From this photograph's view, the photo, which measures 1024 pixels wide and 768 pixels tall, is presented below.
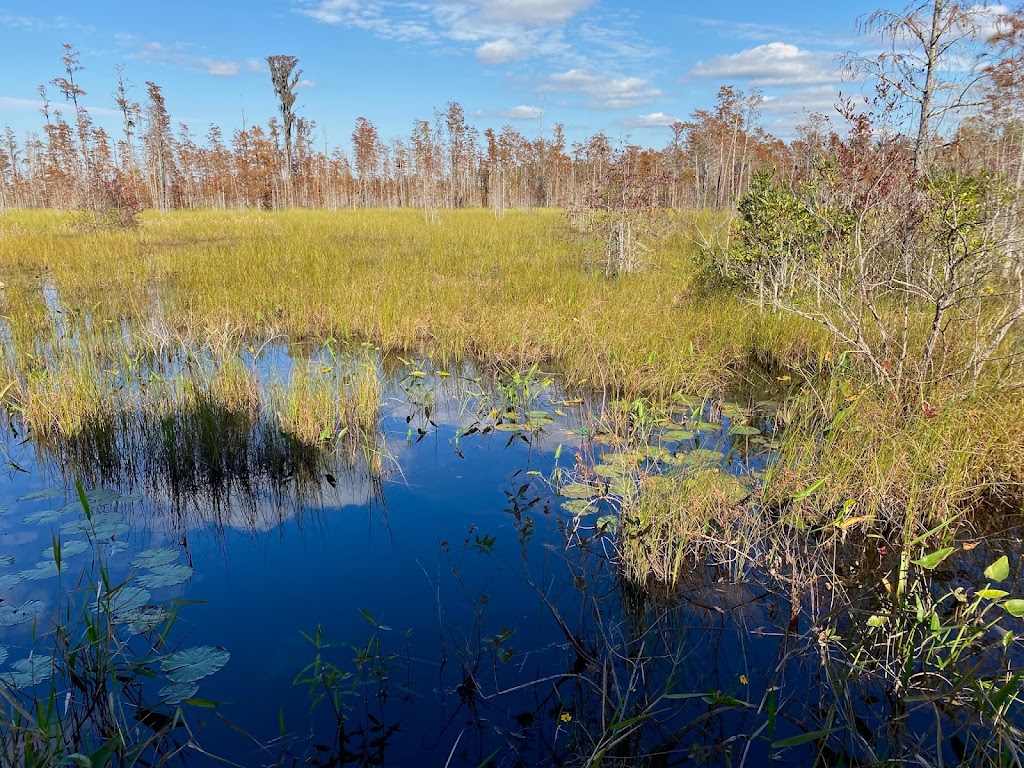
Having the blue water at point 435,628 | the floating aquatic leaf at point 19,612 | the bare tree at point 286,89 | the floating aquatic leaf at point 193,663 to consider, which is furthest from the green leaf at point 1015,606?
the bare tree at point 286,89

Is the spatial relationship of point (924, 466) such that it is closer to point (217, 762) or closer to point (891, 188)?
point (891, 188)

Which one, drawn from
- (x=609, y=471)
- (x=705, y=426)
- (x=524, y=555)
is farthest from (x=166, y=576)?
(x=705, y=426)

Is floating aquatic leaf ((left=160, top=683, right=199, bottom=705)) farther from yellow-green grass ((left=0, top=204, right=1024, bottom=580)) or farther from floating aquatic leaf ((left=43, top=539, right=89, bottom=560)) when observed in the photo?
yellow-green grass ((left=0, top=204, right=1024, bottom=580))

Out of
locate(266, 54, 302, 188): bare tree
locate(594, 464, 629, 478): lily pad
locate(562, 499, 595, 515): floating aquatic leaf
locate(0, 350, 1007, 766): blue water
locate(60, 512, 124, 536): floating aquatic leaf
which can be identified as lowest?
locate(0, 350, 1007, 766): blue water

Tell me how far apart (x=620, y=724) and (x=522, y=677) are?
2.22 feet

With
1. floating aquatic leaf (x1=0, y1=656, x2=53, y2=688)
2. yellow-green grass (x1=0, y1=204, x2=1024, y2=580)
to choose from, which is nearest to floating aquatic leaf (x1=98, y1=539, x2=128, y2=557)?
floating aquatic leaf (x1=0, y1=656, x2=53, y2=688)

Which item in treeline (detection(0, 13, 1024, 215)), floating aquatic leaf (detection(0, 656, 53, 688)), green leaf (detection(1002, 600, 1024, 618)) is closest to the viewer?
green leaf (detection(1002, 600, 1024, 618))

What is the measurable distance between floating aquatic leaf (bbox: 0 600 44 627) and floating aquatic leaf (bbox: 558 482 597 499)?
2.60 m

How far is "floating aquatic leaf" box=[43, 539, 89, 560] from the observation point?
9.78 feet

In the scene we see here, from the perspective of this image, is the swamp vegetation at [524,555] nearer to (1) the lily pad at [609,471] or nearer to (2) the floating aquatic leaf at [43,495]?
(2) the floating aquatic leaf at [43,495]

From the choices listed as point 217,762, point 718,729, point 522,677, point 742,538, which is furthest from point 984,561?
point 217,762

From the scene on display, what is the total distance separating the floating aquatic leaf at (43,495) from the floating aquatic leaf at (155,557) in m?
1.02

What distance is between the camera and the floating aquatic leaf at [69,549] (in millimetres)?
2982

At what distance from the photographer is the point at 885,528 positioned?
3.27m
